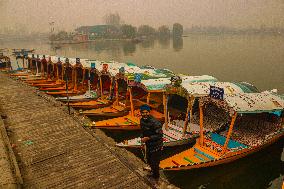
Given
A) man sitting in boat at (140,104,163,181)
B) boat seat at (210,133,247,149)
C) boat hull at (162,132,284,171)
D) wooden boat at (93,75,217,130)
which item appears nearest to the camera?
man sitting in boat at (140,104,163,181)

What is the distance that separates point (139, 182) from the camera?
670cm

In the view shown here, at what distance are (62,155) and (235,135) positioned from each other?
885 cm

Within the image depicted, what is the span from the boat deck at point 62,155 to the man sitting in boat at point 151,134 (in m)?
0.78

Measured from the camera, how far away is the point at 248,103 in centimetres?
1088

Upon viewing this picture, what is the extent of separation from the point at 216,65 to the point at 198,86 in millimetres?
35894

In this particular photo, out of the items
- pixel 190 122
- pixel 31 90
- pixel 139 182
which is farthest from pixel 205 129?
pixel 31 90

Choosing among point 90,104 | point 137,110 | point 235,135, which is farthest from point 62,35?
point 235,135

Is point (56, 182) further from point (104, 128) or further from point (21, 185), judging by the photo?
point (104, 128)

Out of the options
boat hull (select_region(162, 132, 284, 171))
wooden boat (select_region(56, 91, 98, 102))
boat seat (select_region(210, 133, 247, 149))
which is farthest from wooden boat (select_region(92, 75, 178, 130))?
boat hull (select_region(162, 132, 284, 171))

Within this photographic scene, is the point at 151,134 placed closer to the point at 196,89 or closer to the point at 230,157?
the point at 230,157

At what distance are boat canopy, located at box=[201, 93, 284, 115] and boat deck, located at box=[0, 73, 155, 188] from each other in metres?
5.25

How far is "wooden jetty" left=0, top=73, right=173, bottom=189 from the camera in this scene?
673 cm

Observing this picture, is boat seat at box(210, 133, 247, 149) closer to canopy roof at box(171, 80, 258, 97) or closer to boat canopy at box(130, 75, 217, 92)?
canopy roof at box(171, 80, 258, 97)

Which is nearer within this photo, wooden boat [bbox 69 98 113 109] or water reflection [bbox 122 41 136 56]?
wooden boat [bbox 69 98 113 109]
